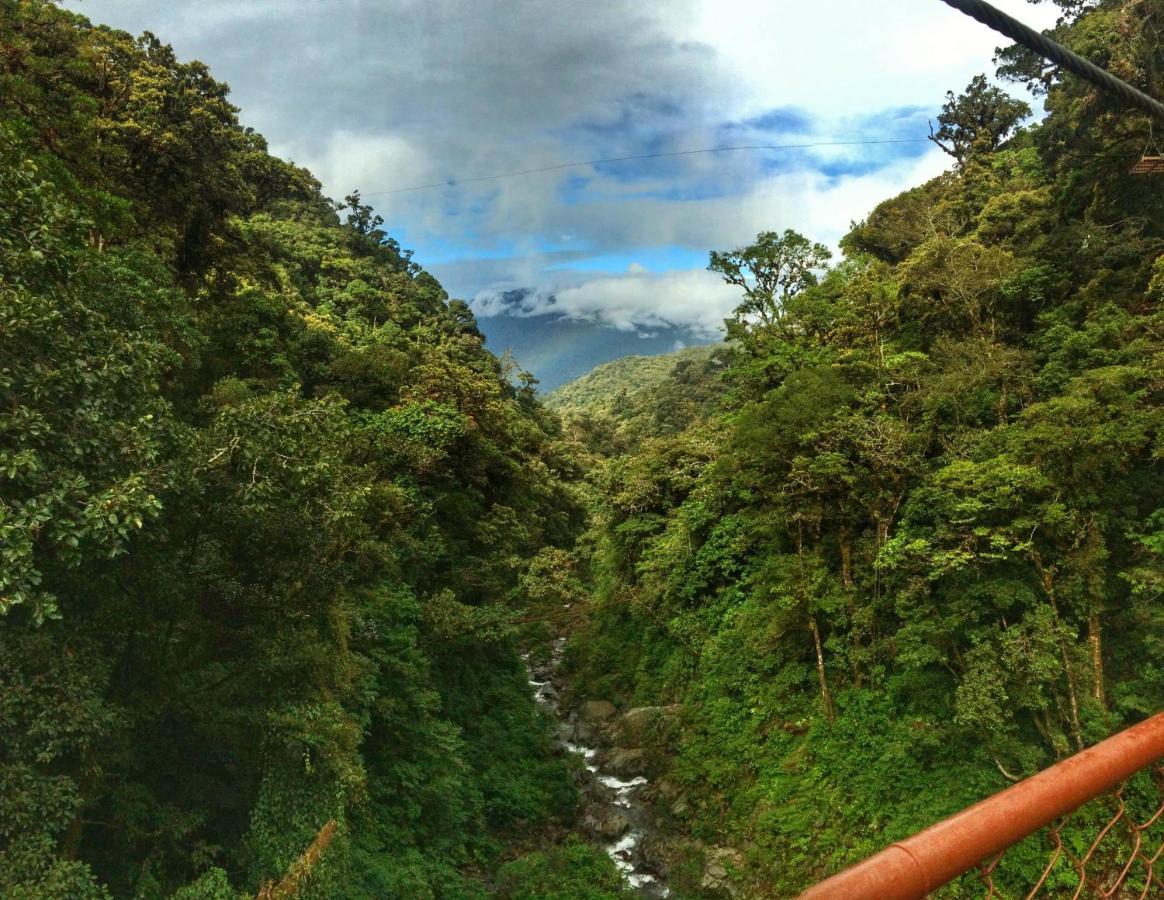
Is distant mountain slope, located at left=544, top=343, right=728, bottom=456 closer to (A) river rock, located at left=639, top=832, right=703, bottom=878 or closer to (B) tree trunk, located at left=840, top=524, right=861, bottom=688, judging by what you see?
(B) tree trunk, located at left=840, top=524, right=861, bottom=688

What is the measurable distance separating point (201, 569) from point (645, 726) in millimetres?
15077

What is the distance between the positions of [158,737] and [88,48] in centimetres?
1872

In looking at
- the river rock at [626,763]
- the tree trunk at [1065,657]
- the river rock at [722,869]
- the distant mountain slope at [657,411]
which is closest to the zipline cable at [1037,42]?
the tree trunk at [1065,657]

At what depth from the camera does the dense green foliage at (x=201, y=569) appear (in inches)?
242

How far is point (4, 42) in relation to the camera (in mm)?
13883

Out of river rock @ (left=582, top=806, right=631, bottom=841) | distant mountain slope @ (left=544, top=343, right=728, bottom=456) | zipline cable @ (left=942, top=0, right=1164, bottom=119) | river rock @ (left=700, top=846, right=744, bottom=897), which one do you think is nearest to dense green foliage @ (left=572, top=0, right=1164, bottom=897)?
river rock @ (left=700, top=846, right=744, bottom=897)

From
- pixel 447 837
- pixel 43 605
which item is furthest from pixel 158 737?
pixel 447 837

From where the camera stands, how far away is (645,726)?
64.8ft

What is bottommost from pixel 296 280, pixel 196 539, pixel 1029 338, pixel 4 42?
pixel 196 539

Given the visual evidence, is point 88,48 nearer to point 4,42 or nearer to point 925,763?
point 4,42

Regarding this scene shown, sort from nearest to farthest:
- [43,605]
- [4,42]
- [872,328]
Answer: [43,605], [4,42], [872,328]

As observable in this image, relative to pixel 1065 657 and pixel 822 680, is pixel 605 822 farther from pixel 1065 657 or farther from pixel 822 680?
pixel 1065 657

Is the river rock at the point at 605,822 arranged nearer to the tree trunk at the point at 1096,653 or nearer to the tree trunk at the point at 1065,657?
the tree trunk at the point at 1065,657

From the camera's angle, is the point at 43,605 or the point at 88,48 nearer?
the point at 43,605
